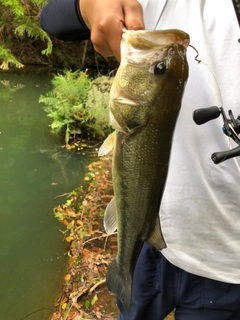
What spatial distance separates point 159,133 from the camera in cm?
111

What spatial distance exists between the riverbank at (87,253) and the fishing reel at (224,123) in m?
2.13

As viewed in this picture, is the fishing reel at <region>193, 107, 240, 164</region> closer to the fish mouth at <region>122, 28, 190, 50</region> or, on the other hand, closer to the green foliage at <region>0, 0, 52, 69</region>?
the fish mouth at <region>122, 28, 190, 50</region>

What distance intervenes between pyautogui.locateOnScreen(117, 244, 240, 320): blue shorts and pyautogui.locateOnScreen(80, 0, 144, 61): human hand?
2.93 ft

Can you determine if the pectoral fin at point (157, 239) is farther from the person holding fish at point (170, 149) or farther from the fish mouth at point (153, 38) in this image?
the fish mouth at point (153, 38)

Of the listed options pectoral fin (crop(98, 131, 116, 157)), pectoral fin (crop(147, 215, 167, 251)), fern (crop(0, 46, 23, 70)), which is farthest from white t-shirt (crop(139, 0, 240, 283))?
fern (crop(0, 46, 23, 70))

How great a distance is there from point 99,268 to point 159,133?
2497 millimetres

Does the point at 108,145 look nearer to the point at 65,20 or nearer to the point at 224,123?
the point at 224,123

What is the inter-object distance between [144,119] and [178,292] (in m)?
0.83

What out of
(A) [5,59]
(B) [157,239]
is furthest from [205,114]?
(A) [5,59]

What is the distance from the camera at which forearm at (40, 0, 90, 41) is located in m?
1.35

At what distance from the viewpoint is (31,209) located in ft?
14.8

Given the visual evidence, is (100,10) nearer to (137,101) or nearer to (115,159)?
(137,101)

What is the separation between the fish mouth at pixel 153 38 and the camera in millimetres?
1005

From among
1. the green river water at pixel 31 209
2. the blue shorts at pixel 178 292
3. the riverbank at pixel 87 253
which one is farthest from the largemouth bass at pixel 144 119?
the green river water at pixel 31 209
